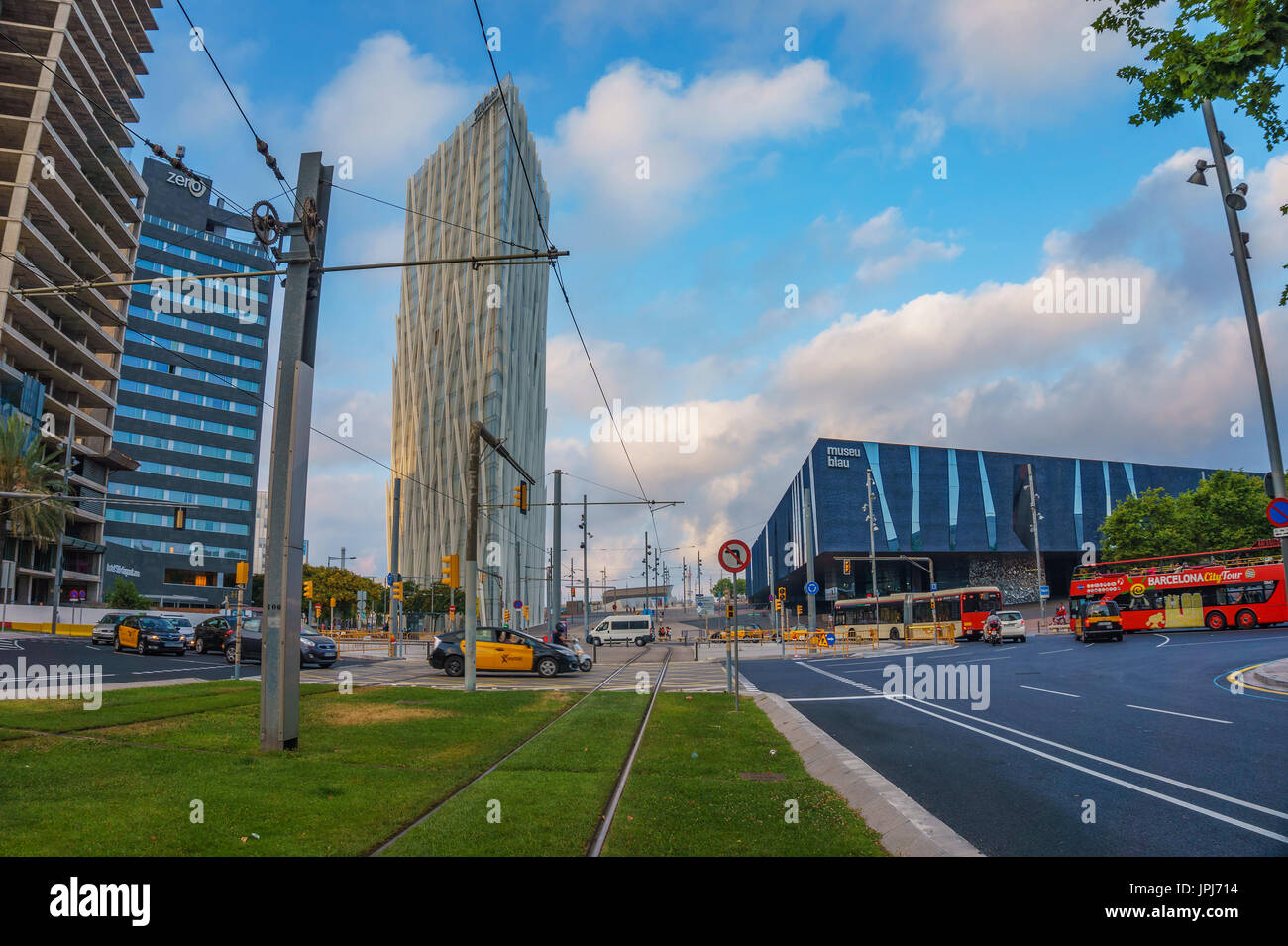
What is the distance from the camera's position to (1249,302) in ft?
47.5

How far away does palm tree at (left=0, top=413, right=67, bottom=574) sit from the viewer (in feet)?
148

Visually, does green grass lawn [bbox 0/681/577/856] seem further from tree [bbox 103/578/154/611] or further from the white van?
tree [bbox 103/578/154/611]

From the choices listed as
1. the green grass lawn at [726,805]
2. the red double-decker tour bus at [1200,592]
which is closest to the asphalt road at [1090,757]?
the green grass lawn at [726,805]

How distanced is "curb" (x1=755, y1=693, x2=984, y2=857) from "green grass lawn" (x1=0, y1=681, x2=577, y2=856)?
3.87 m

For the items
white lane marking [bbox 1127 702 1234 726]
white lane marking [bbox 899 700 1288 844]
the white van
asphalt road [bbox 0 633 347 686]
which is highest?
white lane marking [bbox 899 700 1288 844]

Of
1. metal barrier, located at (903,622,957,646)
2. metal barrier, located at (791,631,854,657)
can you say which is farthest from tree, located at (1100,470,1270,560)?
metal barrier, located at (791,631,854,657)

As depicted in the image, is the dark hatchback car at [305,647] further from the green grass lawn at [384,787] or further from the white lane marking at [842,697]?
the white lane marking at [842,697]

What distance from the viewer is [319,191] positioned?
11.5m

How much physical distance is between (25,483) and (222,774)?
164 feet

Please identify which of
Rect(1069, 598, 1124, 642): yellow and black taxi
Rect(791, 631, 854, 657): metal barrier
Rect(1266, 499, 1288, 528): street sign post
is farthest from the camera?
Rect(791, 631, 854, 657): metal barrier

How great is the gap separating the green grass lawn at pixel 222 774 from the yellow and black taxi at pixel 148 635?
67.9ft

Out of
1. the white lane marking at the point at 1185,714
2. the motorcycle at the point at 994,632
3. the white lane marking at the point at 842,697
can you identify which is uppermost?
the white lane marking at the point at 1185,714

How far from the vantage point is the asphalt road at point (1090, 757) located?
609 centimetres
